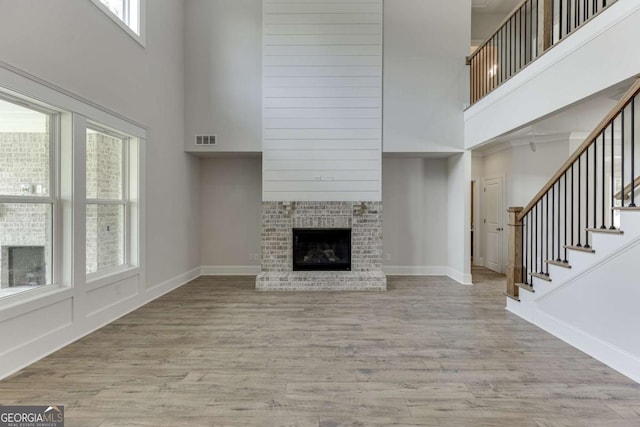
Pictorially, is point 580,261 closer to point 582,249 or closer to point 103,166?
point 582,249

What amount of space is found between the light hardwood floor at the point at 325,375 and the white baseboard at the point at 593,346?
87 millimetres

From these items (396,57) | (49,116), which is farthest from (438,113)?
(49,116)

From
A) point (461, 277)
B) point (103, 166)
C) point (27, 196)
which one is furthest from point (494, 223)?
point (27, 196)

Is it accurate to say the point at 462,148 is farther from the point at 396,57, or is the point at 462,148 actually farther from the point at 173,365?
the point at 173,365

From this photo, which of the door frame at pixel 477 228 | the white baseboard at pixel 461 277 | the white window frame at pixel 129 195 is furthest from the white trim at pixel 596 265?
the white window frame at pixel 129 195

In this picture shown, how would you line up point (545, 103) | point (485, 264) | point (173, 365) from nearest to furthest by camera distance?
point (173, 365), point (545, 103), point (485, 264)

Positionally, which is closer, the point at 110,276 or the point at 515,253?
the point at 110,276

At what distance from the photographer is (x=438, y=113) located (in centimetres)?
533

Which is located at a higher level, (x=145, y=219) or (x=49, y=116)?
(x=49, y=116)

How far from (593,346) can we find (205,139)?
5682mm

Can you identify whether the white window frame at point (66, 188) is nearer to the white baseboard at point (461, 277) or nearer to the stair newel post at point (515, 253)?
the stair newel post at point (515, 253)

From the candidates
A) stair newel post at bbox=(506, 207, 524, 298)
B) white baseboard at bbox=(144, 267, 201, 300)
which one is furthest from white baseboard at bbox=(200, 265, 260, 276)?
stair newel post at bbox=(506, 207, 524, 298)

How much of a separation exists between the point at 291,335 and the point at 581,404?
2.29 metres

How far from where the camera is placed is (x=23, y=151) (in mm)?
2668
